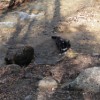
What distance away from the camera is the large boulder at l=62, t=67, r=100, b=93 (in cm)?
537

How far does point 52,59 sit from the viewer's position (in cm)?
778

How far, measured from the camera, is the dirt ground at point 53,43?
5694 millimetres

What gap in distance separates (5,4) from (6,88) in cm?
762

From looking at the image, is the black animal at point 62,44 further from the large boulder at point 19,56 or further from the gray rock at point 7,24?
the gray rock at point 7,24

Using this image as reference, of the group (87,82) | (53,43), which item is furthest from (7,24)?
(87,82)

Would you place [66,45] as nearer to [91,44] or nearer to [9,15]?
[91,44]

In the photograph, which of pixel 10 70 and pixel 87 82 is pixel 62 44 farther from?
pixel 87 82

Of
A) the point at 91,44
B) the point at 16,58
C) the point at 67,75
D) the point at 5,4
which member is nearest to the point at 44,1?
the point at 5,4

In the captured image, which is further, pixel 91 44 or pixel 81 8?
pixel 81 8

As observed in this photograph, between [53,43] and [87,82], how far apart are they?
3.52 m

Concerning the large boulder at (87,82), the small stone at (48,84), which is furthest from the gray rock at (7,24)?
the large boulder at (87,82)

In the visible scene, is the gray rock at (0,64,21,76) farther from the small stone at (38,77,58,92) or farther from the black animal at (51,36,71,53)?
the black animal at (51,36,71,53)

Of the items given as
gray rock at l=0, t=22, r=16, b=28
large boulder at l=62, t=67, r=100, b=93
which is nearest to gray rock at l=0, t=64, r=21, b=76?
large boulder at l=62, t=67, r=100, b=93

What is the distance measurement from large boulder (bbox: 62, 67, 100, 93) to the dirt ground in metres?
0.09
